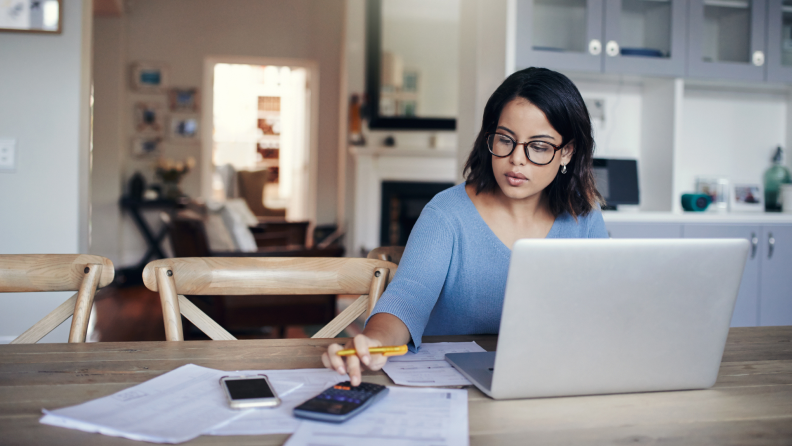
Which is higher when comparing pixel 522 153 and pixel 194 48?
pixel 194 48

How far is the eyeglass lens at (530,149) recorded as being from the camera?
1.20m

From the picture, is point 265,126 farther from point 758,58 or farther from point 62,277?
point 62,277

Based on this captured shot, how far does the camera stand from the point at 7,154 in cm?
227

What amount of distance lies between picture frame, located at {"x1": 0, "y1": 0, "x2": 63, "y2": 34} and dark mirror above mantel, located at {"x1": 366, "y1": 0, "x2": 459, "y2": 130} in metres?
3.24

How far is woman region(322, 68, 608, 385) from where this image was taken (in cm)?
120

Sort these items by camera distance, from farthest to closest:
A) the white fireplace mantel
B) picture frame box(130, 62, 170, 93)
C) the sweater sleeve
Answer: picture frame box(130, 62, 170, 93) → the white fireplace mantel → the sweater sleeve

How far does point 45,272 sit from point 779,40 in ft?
10.9

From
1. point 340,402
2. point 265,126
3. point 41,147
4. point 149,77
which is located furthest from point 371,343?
point 265,126

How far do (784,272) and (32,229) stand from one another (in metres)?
3.35

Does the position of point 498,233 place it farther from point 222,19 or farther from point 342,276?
point 222,19

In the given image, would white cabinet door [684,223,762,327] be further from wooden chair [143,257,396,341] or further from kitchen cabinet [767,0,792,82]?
wooden chair [143,257,396,341]

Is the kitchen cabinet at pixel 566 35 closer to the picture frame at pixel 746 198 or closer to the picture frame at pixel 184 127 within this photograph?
the picture frame at pixel 746 198

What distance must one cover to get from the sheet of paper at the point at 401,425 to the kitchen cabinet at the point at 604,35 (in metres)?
2.15

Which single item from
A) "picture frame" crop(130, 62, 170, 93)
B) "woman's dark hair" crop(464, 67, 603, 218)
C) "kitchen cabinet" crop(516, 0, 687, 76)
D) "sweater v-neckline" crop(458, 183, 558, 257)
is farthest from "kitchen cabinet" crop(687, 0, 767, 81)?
"picture frame" crop(130, 62, 170, 93)
